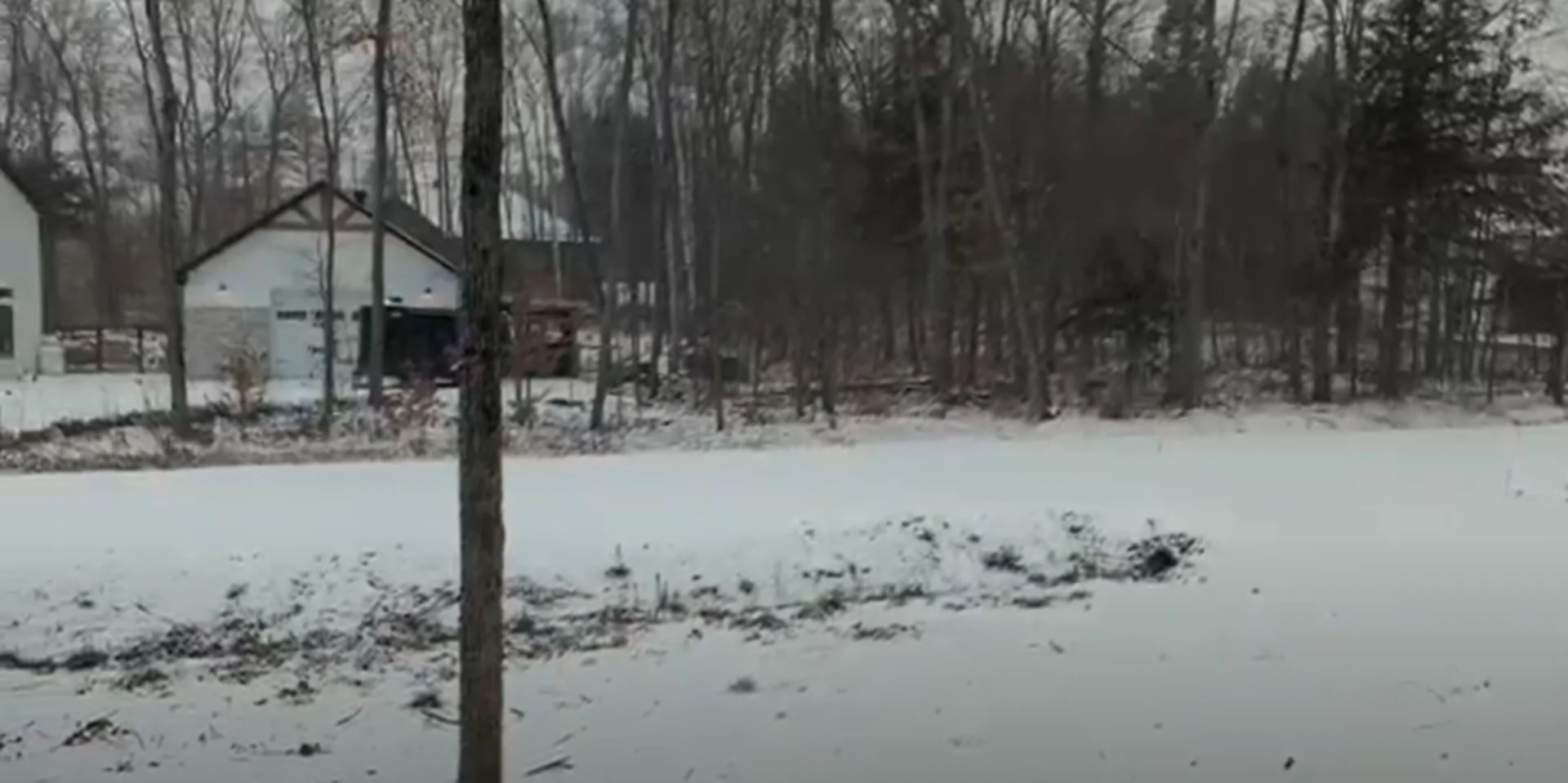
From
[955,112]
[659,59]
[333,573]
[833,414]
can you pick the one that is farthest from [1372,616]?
[659,59]

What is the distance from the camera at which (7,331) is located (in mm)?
32656

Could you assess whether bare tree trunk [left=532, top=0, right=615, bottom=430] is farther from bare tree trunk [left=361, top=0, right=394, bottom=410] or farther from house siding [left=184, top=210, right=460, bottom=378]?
house siding [left=184, top=210, right=460, bottom=378]

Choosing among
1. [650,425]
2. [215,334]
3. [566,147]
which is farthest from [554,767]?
[215,334]

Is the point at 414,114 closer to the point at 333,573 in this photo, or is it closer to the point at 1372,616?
the point at 333,573

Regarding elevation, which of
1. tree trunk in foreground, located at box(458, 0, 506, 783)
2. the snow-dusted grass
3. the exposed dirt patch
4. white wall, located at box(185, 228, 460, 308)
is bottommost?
the exposed dirt patch

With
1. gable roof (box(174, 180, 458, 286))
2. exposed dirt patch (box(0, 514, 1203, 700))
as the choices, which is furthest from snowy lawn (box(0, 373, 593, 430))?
exposed dirt patch (box(0, 514, 1203, 700))

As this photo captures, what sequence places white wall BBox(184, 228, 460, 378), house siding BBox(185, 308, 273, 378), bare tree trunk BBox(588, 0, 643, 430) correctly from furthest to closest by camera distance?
white wall BBox(184, 228, 460, 378), house siding BBox(185, 308, 273, 378), bare tree trunk BBox(588, 0, 643, 430)

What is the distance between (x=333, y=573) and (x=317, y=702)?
8.77 ft

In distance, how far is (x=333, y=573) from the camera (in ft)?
29.2

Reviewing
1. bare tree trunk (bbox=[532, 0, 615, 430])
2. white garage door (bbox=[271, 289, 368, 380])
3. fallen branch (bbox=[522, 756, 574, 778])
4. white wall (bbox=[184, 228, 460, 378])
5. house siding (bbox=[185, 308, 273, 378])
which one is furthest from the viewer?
white garage door (bbox=[271, 289, 368, 380])

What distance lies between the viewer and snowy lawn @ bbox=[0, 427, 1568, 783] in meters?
5.45

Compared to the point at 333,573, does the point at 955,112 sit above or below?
above

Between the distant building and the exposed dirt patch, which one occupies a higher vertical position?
the distant building

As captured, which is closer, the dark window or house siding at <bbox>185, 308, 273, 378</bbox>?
house siding at <bbox>185, 308, 273, 378</bbox>
